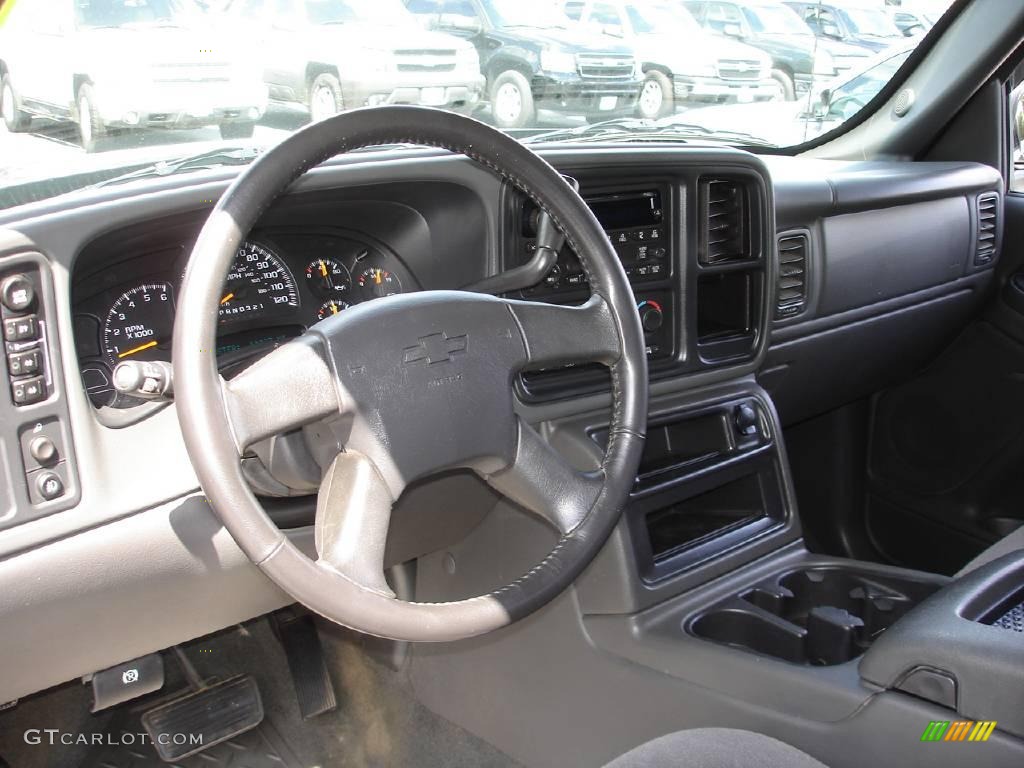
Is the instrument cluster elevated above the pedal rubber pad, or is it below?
above

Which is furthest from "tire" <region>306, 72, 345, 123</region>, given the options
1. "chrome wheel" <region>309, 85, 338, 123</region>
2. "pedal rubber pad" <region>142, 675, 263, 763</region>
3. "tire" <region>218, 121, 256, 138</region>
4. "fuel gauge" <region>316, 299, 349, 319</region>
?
"pedal rubber pad" <region>142, 675, 263, 763</region>

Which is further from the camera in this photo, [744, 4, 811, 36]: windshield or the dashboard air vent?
[744, 4, 811, 36]: windshield

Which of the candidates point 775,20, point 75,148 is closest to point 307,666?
point 75,148

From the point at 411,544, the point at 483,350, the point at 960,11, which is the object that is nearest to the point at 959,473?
the point at 960,11

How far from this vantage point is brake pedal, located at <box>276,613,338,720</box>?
8.00 ft

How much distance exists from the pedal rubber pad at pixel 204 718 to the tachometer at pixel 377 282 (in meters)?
1.10

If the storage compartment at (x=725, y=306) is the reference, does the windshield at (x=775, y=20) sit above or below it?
above

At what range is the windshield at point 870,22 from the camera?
2826 mm

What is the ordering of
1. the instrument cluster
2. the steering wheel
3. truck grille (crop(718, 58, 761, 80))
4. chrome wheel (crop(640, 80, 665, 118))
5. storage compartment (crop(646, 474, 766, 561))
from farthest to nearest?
truck grille (crop(718, 58, 761, 80)) < chrome wheel (crop(640, 80, 665, 118)) < storage compartment (crop(646, 474, 766, 561)) < the instrument cluster < the steering wheel

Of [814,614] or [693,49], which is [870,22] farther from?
[814,614]

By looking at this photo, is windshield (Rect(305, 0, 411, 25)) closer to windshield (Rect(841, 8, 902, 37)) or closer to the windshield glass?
the windshield glass

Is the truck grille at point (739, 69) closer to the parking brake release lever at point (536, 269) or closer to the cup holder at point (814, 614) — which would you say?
the parking brake release lever at point (536, 269)

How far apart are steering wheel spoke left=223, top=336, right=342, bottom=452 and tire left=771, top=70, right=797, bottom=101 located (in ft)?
6.29

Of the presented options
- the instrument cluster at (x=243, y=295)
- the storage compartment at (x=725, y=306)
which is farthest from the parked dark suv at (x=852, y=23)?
the instrument cluster at (x=243, y=295)
